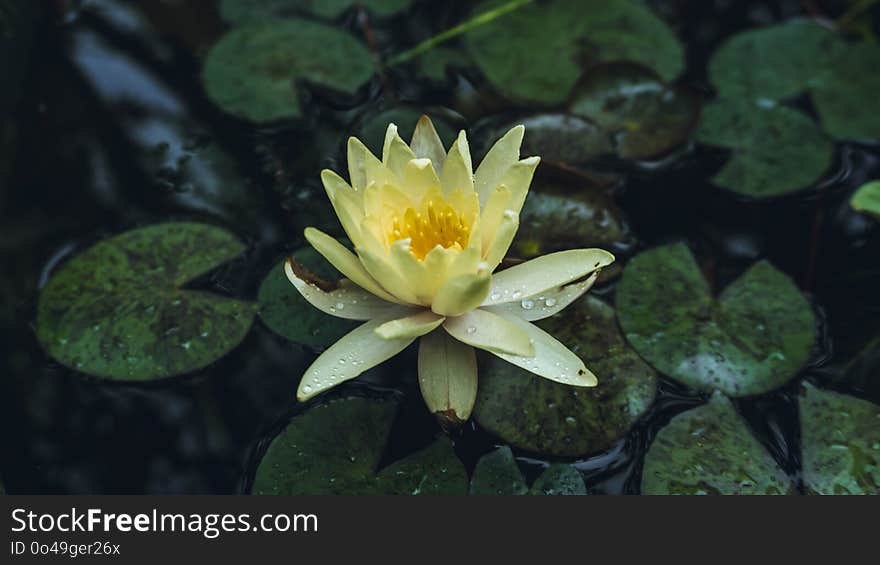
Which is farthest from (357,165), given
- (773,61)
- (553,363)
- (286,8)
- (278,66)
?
(773,61)

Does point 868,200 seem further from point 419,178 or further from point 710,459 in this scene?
point 419,178

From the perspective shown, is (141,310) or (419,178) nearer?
(419,178)

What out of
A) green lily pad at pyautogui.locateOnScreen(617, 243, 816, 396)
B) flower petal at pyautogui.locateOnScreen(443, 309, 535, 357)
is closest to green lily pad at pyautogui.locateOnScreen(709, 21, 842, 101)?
green lily pad at pyautogui.locateOnScreen(617, 243, 816, 396)

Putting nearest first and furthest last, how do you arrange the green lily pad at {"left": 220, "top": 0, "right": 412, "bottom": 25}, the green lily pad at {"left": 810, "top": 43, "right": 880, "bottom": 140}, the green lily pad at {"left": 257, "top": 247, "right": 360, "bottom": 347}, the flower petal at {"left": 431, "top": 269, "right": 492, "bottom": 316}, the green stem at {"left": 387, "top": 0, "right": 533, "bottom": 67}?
the flower petal at {"left": 431, "top": 269, "right": 492, "bottom": 316} → the green lily pad at {"left": 257, "top": 247, "right": 360, "bottom": 347} → the green lily pad at {"left": 810, "top": 43, "right": 880, "bottom": 140} → the green stem at {"left": 387, "top": 0, "right": 533, "bottom": 67} → the green lily pad at {"left": 220, "top": 0, "right": 412, "bottom": 25}

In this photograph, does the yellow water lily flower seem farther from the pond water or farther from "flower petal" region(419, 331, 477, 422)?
the pond water

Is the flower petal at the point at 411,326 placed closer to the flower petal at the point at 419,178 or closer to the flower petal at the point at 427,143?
the flower petal at the point at 419,178

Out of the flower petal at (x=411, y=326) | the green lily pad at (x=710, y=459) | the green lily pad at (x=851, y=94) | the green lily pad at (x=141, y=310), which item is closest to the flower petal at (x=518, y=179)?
the flower petal at (x=411, y=326)
